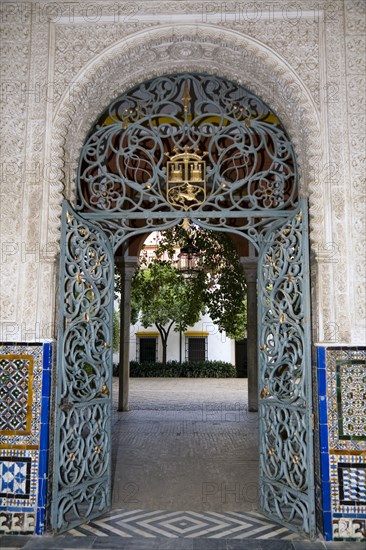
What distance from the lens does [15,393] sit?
3527 mm

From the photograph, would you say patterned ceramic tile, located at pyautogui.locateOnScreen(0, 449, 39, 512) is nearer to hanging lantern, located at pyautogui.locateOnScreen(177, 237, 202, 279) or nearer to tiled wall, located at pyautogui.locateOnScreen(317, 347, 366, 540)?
tiled wall, located at pyautogui.locateOnScreen(317, 347, 366, 540)

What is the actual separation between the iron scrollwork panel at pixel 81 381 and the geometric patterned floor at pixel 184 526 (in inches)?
5.6

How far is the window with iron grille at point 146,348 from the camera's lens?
21891 millimetres

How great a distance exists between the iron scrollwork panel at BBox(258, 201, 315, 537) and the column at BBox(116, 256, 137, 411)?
17.9ft

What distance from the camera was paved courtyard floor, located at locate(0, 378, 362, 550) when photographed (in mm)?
3342

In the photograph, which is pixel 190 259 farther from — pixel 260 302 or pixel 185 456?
pixel 260 302

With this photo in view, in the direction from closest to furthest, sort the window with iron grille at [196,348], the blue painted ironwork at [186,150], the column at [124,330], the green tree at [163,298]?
the blue painted ironwork at [186,150], the column at [124,330], the green tree at [163,298], the window with iron grille at [196,348]

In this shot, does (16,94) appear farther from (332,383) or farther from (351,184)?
(332,383)

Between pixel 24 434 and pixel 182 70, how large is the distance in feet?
10.2

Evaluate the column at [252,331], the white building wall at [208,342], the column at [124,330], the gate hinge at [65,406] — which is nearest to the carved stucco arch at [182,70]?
the gate hinge at [65,406]

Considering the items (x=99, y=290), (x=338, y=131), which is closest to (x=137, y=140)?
(x=99, y=290)

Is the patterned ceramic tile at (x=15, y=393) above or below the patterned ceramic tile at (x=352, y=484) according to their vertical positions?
above

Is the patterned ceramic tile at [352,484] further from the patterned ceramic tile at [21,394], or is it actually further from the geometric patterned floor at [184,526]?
the patterned ceramic tile at [21,394]

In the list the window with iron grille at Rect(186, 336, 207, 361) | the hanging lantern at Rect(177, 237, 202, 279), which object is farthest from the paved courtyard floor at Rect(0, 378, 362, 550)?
the window with iron grille at Rect(186, 336, 207, 361)
